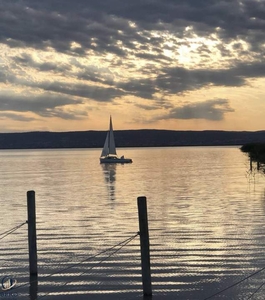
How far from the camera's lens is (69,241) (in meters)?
19.2

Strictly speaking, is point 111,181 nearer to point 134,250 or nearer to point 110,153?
point 134,250

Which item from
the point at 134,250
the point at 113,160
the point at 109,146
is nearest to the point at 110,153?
the point at 109,146

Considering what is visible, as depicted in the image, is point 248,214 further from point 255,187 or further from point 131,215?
point 255,187

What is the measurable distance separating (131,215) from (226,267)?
495 inches

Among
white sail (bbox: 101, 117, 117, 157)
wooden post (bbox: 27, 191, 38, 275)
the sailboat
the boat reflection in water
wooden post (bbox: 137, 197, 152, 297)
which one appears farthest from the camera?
white sail (bbox: 101, 117, 117, 157)

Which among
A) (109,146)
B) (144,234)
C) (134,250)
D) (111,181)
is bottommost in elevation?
(111,181)

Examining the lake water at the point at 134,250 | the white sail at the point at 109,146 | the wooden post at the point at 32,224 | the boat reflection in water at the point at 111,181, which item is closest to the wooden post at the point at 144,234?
the lake water at the point at 134,250

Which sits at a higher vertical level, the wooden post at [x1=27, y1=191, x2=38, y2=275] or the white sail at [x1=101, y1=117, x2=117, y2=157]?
the white sail at [x1=101, y1=117, x2=117, y2=157]

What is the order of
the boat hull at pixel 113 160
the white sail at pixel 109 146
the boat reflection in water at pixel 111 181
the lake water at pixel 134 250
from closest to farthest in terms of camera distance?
the lake water at pixel 134 250
the boat reflection in water at pixel 111 181
the boat hull at pixel 113 160
the white sail at pixel 109 146

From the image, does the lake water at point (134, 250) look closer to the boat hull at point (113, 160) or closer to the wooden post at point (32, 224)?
the wooden post at point (32, 224)

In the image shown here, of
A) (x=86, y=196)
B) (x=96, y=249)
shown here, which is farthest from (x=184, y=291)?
(x=86, y=196)

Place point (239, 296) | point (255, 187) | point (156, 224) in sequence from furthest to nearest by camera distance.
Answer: point (255, 187) < point (156, 224) < point (239, 296)

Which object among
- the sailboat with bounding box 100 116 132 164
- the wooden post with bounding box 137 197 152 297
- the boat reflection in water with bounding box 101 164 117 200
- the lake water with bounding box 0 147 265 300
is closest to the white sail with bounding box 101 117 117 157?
the sailboat with bounding box 100 116 132 164

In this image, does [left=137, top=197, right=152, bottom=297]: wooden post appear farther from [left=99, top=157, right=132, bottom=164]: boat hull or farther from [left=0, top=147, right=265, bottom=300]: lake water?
[left=99, top=157, right=132, bottom=164]: boat hull
